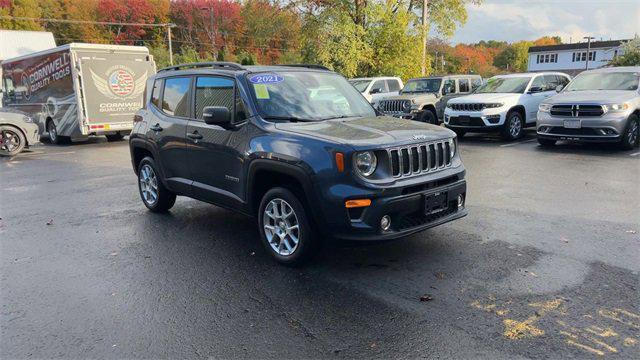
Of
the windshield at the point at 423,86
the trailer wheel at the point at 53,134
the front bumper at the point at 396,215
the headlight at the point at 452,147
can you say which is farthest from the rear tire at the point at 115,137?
the front bumper at the point at 396,215

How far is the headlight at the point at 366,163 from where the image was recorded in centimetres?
418

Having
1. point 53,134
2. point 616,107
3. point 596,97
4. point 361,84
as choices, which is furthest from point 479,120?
point 53,134

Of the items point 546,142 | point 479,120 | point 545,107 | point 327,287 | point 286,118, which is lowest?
point 327,287

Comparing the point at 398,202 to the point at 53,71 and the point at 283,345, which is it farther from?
the point at 53,71

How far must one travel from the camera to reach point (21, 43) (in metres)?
35.2

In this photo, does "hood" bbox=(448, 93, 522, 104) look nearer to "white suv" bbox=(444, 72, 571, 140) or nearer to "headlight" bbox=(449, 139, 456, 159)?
"white suv" bbox=(444, 72, 571, 140)

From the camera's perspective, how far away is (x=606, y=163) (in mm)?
9703

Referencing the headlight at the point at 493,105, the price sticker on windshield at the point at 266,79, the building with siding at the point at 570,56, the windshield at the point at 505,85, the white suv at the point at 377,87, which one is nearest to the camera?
the price sticker on windshield at the point at 266,79

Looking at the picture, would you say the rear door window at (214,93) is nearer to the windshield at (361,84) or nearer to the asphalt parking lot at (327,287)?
the asphalt parking lot at (327,287)

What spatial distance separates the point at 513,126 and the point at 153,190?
10.3 metres

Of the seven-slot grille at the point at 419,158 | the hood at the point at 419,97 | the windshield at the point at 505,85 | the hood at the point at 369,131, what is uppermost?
the windshield at the point at 505,85

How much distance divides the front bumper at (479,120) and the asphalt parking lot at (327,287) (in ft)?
19.4

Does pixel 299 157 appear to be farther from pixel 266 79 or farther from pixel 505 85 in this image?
pixel 505 85

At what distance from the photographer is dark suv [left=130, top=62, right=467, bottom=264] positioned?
165 inches
